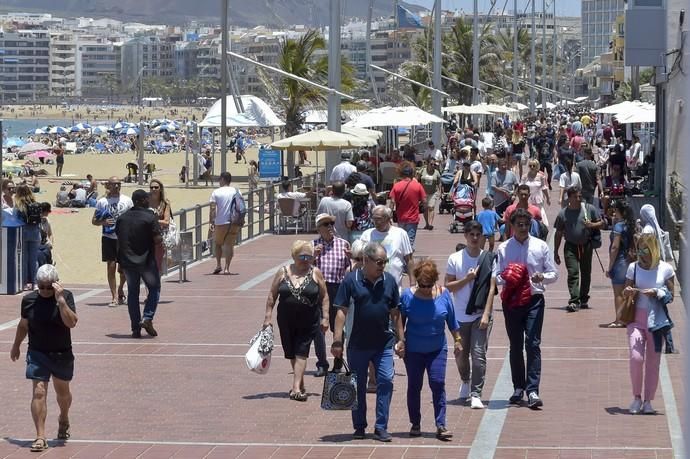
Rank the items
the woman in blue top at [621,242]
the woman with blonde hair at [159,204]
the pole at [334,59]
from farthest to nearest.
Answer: the pole at [334,59] < the woman with blonde hair at [159,204] < the woman in blue top at [621,242]

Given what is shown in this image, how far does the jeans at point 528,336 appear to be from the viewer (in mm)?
11531

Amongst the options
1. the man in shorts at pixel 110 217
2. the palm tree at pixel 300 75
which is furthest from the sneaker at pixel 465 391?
the palm tree at pixel 300 75

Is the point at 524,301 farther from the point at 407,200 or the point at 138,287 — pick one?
the point at 407,200

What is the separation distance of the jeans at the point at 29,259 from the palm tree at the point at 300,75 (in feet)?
94.9

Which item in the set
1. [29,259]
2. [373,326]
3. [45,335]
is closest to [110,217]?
[29,259]

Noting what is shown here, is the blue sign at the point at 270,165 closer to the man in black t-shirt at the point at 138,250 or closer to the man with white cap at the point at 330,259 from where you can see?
the man in black t-shirt at the point at 138,250

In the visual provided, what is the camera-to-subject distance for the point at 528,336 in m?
11.5

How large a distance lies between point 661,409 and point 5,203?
11.3 meters

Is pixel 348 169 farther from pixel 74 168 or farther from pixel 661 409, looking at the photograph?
pixel 74 168

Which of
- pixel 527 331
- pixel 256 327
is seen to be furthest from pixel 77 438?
pixel 256 327

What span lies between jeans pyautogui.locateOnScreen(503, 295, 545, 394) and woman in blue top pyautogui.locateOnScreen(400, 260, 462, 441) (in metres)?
1.16

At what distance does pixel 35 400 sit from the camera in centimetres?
1034

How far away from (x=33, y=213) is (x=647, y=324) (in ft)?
34.9

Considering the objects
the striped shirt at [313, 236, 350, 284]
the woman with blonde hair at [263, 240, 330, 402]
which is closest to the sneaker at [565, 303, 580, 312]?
the striped shirt at [313, 236, 350, 284]
